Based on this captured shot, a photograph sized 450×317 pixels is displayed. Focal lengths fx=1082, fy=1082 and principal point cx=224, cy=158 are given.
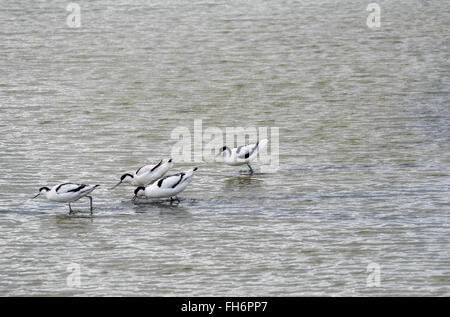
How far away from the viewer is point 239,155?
2420 centimetres

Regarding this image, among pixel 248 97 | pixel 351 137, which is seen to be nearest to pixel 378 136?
pixel 351 137

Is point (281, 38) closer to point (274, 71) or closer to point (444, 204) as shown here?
point (274, 71)

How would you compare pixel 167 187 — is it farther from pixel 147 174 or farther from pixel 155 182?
pixel 147 174

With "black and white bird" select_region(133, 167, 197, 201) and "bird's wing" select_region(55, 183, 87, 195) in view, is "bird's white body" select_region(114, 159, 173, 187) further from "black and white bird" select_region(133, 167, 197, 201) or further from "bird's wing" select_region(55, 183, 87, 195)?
"bird's wing" select_region(55, 183, 87, 195)

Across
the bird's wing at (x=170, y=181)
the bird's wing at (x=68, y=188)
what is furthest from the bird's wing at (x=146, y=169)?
the bird's wing at (x=68, y=188)

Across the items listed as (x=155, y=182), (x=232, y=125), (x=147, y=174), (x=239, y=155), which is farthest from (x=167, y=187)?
(x=232, y=125)

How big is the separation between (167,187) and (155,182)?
0.51 m

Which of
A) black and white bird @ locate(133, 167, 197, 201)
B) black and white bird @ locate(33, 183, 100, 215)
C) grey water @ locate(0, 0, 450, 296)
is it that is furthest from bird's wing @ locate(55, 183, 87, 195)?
black and white bird @ locate(133, 167, 197, 201)

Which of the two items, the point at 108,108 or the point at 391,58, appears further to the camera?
the point at 391,58

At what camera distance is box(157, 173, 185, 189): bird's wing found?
2225 cm

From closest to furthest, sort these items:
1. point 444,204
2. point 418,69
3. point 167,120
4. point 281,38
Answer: point 444,204, point 167,120, point 418,69, point 281,38
